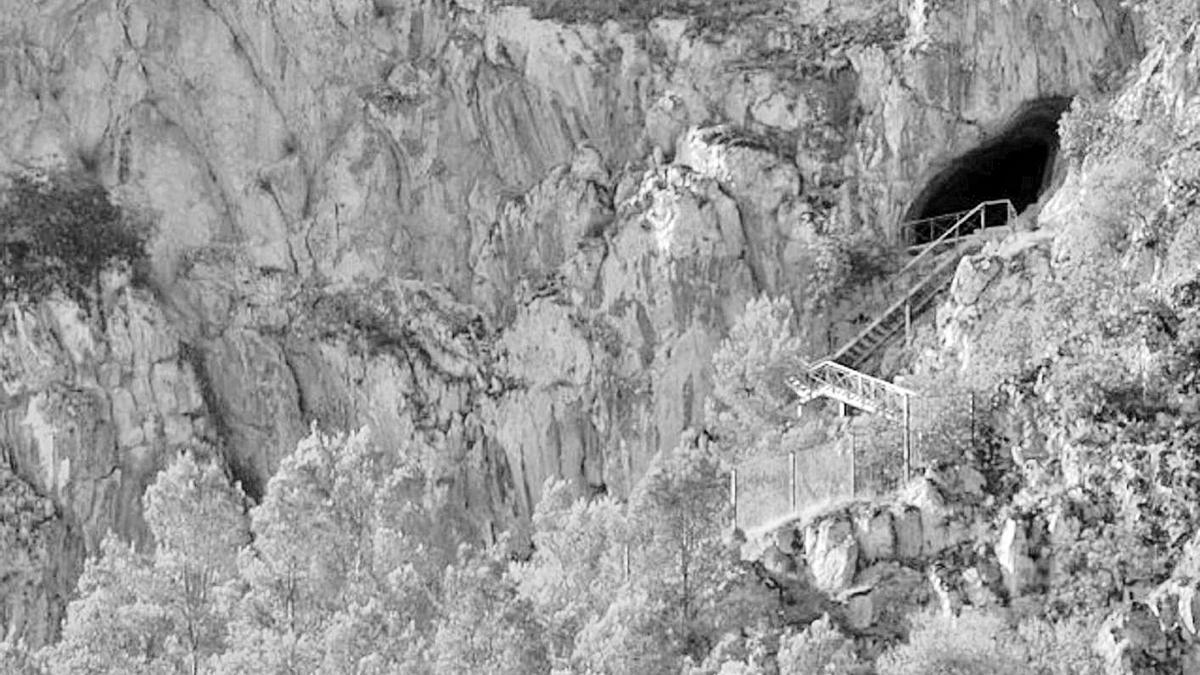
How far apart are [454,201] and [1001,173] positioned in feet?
40.3

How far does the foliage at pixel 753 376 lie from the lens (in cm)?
7319

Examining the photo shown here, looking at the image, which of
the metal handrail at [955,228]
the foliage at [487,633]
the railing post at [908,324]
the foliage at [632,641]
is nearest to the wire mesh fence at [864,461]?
the foliage at [632,641]

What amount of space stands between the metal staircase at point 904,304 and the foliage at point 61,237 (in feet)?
53.4

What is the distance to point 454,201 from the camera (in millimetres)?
82438

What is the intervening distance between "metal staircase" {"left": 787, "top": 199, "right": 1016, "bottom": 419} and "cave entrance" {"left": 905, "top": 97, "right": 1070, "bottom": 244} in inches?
11.6

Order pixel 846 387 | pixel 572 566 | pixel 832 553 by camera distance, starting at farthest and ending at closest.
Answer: pixel 846 387, pixel 572 566, pixel 832 553

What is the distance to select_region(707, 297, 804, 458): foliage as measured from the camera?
73.2 m

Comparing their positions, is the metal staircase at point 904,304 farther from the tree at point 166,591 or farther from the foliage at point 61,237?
the foliage at point 61,237

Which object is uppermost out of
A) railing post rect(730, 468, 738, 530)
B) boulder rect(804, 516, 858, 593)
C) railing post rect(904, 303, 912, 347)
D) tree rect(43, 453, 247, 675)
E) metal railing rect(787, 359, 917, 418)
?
railing post rect(904, 303, 912, 347)

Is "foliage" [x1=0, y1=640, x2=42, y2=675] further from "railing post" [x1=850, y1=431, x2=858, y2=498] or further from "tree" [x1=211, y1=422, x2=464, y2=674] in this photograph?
"railing post" [x1=850, y1=431, x2=858, y2=498]

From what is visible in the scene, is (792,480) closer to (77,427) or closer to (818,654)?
(818,654)

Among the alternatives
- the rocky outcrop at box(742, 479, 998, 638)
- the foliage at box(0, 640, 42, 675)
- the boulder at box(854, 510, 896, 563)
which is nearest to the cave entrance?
the rocky outcrop at box(742, 479, 998, 638)

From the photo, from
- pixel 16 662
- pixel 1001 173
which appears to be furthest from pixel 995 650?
pixel 1001 173

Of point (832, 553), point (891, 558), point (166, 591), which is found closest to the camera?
point (891, 558)
